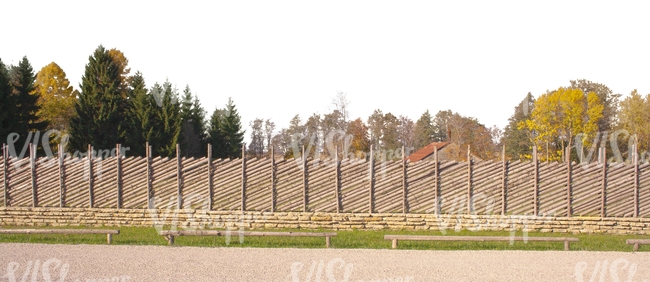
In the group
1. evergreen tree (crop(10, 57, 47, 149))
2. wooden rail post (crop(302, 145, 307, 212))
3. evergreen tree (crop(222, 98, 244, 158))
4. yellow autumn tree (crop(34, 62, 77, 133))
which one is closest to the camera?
wooden rail post (crop(302, 145, 307, 212))

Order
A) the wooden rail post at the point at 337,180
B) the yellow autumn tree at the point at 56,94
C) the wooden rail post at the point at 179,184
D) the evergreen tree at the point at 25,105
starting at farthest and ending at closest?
the yellow autumn tree at the point at 56,94, the evergreen tree at the point at 25,105, the wooden rail post at the point at 179,184, the wooden rail post at the point at 337,180

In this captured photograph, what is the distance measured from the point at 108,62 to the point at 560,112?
3320 cm

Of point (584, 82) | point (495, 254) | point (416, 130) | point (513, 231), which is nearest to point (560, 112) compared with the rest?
point (584, 82)

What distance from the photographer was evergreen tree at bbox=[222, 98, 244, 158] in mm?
55000

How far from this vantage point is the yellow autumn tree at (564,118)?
47688 mm

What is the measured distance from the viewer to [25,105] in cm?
3766

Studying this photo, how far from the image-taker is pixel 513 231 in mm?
15672

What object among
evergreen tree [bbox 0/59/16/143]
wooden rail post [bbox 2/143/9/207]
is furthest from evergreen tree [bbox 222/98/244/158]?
wooden rail post [bbox 2/143/9/207]

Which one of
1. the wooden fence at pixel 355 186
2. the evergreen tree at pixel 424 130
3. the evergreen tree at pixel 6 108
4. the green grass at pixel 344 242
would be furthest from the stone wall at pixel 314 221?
the evergreen tree at pixel 424 130

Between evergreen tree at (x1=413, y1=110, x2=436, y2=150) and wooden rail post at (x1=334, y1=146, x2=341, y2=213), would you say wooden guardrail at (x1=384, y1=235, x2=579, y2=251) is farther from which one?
evergreen tree at (x1=413, y1=110, x2=436, y2=150)

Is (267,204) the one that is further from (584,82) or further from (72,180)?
(584,82)

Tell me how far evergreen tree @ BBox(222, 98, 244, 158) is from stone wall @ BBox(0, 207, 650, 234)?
119 feet

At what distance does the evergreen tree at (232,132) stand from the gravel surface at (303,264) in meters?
41.9

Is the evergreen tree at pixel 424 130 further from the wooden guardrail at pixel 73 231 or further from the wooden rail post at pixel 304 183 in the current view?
the wooden guardrail at pixel 73 231
